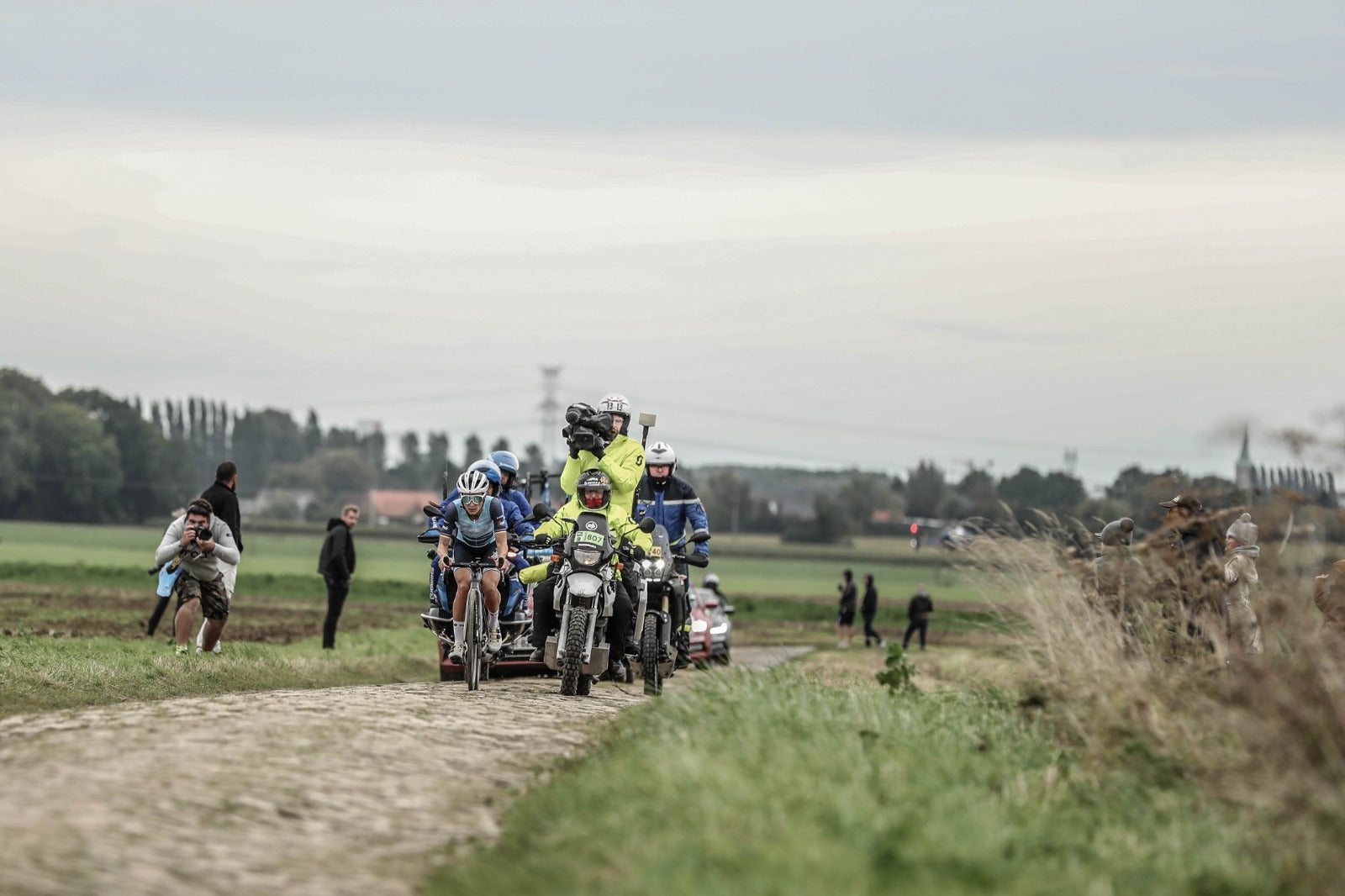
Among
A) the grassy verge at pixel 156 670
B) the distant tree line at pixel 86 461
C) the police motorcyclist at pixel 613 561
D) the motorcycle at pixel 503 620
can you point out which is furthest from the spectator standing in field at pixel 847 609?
the distant tree line at pixel 86 461

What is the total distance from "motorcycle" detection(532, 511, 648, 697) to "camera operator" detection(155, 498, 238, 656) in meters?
4.61

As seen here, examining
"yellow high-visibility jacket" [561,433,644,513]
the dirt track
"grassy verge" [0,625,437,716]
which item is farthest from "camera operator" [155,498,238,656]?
the dirt track

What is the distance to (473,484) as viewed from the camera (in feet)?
50.0

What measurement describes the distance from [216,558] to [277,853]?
35.5ft

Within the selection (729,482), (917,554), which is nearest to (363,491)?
(729,482)

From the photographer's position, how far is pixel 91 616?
2956cm

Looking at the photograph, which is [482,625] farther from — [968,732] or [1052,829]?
[1052,829]

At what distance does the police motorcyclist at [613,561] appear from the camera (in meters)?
14.9

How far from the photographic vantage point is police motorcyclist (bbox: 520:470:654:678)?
1493 centimetres

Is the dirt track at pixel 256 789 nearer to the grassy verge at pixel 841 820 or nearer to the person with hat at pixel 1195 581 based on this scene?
the grassy verge at pixel 841 820

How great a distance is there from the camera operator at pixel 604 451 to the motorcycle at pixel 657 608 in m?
0.38

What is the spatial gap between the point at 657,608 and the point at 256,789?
7.25 meters

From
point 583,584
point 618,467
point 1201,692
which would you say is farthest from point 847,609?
point 1201,692

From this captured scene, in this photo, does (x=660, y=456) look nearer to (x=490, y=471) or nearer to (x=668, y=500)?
(x=668, y=500)
